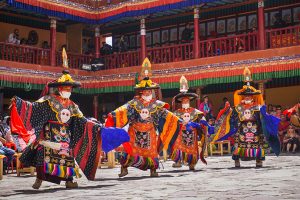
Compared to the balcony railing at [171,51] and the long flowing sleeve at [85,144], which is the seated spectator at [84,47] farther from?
the long flowing sleeve at [85,144]

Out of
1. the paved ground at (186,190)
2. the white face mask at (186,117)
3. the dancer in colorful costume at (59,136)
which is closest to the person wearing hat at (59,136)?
the dancer in colorful costume at (59,136)

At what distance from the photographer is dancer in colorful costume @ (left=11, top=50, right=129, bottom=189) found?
20.6ft

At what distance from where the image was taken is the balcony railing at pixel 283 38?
14229mm

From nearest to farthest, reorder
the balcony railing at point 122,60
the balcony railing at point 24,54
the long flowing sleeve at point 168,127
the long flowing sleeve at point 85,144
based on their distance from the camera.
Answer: the long flowing sleeve at point 85,144
the long flowing sleeve at point 168,127
the balcony railing at point 24,54
the balcony railing at point 122,60

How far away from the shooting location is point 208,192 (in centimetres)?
514

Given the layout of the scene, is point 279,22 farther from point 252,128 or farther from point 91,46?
point 91,46

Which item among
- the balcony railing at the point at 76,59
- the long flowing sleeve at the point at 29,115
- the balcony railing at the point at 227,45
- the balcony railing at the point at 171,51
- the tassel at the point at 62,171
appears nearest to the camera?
the long flowing sleeve at the point at 29,115

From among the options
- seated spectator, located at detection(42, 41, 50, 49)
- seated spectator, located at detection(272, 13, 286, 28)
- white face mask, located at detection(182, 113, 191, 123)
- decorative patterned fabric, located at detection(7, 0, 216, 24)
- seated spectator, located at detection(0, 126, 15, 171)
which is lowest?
seated spectator, located at detection(0, 126, 15, 171)

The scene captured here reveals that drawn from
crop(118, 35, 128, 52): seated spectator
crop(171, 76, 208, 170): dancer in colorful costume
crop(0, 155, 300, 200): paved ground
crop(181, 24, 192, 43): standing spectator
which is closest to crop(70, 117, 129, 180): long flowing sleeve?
crop(0, 155, 300, 200): paved ground

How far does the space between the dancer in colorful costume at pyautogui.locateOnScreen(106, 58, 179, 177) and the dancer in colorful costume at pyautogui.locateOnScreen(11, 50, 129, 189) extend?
3.22ft

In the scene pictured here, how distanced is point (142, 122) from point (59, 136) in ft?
5.82

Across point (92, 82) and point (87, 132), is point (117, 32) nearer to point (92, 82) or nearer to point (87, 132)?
point (92, 82)

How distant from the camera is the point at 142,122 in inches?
313

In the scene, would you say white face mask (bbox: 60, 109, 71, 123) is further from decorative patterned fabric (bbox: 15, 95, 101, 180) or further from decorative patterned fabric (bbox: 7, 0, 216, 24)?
decorative patterned fabric (bbox: 7, 0, 216, 24)
